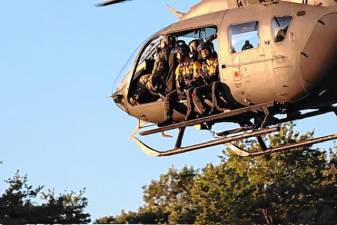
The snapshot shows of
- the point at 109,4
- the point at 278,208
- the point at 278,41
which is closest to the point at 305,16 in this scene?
the point at 278,41

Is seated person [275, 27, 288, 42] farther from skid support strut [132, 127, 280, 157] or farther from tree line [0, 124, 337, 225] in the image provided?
tree line [0, 124, 337, 225]

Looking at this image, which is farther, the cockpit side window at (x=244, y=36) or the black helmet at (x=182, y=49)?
the black helmet at (x=182, y=49)

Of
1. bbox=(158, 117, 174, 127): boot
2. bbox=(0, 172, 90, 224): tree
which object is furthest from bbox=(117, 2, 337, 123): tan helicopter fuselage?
bbox=(0, 172, 90, 224): tree

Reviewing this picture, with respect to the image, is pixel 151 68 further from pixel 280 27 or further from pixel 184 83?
pixel 280 27

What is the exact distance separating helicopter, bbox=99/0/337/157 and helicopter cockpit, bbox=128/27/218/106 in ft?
0.14

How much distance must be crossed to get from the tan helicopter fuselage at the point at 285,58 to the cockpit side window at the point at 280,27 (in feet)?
0.24

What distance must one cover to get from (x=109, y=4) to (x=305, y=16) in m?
4.36

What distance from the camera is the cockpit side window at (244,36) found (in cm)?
1680

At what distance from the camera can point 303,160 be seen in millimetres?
63250

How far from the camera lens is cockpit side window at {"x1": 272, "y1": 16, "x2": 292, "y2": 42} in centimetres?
1656

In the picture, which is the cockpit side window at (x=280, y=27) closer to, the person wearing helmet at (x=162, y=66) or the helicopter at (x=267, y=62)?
the helicopter at (x=267, y=62)

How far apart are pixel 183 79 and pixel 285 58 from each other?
265 cm

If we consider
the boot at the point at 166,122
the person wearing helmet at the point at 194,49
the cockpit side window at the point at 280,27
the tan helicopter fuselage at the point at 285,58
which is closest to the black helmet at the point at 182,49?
the person wearing helmet at the point at 194,49

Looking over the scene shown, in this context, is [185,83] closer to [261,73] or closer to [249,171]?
[261,73]
